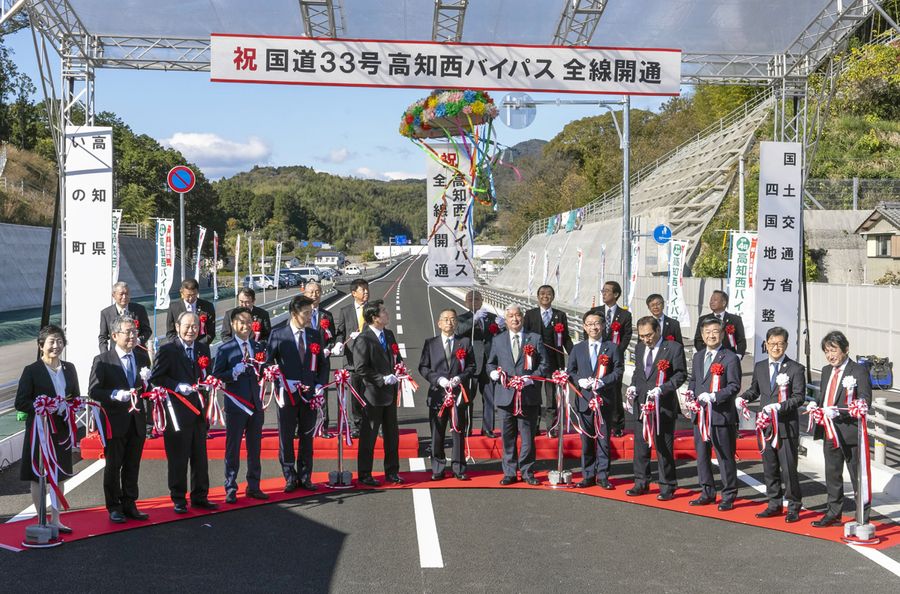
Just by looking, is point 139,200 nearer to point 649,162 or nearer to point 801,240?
point 649,162

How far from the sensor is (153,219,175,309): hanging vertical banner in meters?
24.1

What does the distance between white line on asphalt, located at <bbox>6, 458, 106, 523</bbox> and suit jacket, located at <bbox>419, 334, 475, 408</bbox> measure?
3388 millimetres

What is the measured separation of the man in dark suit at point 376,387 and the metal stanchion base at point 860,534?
4133 mm

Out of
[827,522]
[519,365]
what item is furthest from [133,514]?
[827,522]

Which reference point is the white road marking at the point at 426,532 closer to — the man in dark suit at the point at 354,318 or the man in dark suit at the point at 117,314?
the man in dark suit at the point at 354,318

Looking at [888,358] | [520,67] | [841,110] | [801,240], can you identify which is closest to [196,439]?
[520,67]

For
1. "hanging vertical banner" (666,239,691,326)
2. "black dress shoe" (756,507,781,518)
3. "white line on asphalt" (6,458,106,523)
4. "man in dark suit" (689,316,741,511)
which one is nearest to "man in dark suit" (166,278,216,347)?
"white line on asphalt" (6,458,106,523)

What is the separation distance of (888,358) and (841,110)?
25.6 m

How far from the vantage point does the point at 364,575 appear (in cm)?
620

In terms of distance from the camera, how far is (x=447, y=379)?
8984mm

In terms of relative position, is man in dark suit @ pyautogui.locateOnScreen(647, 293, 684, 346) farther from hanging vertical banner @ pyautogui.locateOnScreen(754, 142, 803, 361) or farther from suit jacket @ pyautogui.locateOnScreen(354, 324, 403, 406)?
suit jacket @ pyautogui.locateOnScreen(354, 324, 403, 406)

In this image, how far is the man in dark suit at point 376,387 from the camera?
28.7 feet

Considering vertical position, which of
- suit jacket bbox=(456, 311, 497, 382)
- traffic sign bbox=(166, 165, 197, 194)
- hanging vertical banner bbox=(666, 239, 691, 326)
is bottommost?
suit jacket bbox=(456, 311, 497, 382)

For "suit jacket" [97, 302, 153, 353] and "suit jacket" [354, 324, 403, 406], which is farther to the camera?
"suit jacket" [97, 302, 153, 353]
